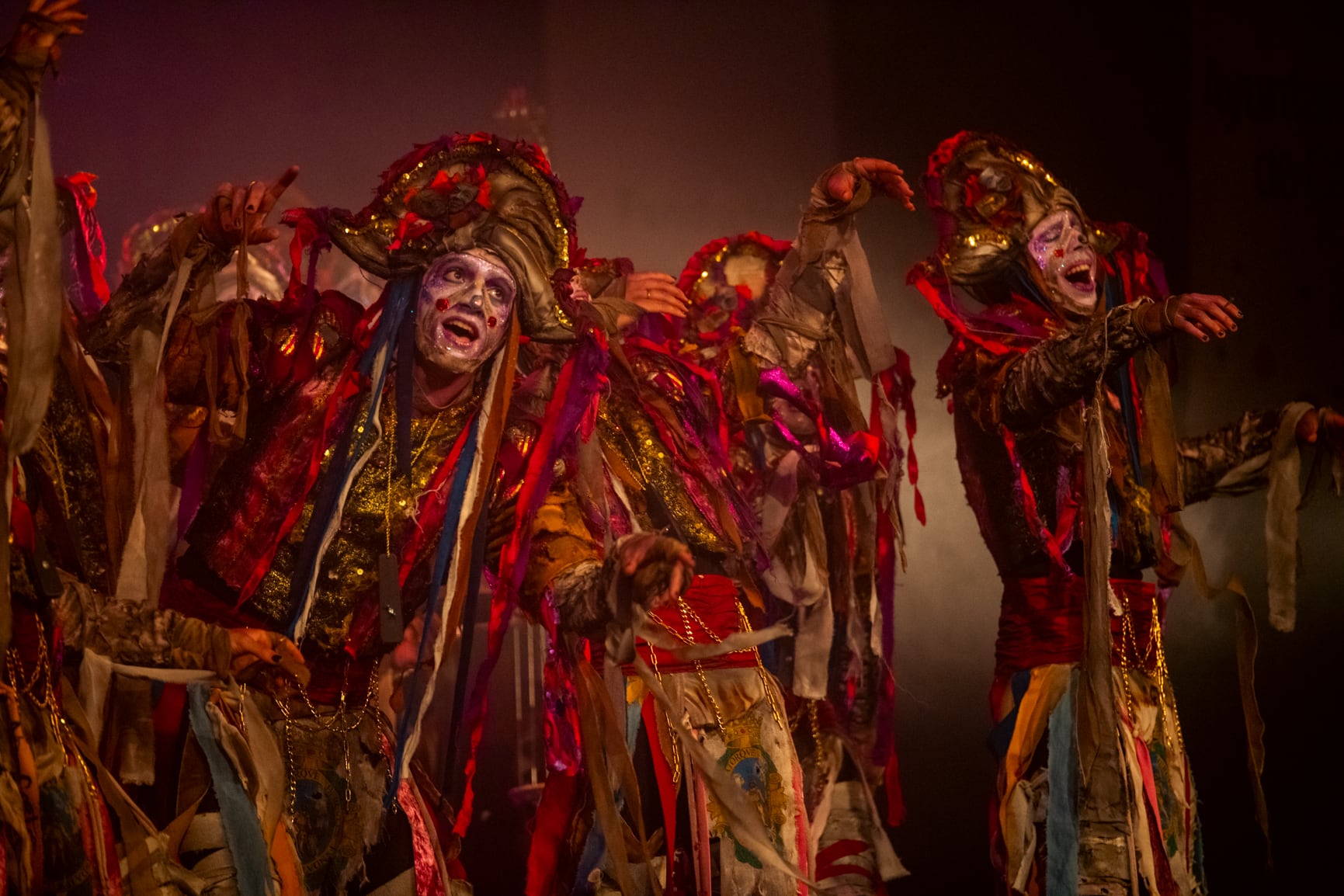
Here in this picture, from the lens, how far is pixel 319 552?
7.98 feet

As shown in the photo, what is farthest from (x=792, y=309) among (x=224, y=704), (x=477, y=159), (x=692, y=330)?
(x=224, y=704)

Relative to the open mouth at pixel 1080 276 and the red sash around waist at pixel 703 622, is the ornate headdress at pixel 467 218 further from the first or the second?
the open mouth at pixel 1080 276

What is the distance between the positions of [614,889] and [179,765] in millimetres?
744

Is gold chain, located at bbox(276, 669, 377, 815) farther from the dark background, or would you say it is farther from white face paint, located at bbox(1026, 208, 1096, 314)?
white face paint, located at bbox(1026, 208, 1096, 314)

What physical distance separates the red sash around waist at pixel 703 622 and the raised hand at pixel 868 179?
81 cm

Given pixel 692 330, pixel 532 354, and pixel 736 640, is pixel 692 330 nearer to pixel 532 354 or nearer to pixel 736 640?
pixel 532 354

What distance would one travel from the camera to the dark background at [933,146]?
3252mm

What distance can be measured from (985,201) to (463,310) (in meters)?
1.20

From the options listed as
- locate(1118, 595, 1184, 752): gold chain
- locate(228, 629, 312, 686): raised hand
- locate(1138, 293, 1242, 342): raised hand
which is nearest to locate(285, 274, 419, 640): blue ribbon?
locate(228, 629, 312, 686): raised hand

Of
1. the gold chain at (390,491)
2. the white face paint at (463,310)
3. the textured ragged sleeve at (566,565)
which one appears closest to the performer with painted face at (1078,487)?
the textured ragged sleeve at (566,565)

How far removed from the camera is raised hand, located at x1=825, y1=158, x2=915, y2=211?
2.87 metres

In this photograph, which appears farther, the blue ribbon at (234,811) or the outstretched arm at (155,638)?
the blue ribbon at (234,811)

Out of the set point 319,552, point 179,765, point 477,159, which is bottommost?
point 179,765

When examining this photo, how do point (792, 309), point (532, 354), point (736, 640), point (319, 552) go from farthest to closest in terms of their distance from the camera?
1. point (792, 309)
2. point (532, 354)
3. point (319, 552)
4. point (736, 640)
